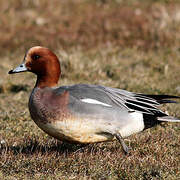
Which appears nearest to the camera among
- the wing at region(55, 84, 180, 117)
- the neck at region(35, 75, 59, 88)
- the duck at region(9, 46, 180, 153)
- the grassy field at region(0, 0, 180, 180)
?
the grassy field at region(0, 0, 180, 180)

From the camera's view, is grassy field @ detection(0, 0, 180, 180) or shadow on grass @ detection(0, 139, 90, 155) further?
shadow on grass @ detection(0, 139, 90, 155)

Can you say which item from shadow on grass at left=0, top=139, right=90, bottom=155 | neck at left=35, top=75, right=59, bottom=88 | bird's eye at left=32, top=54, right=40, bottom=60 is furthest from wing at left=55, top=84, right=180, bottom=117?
shadow on grass at left=0, top=139, right=90, bottom=155

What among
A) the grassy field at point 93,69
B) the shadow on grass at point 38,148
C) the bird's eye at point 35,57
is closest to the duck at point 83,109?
the bird's eye at point 35,57

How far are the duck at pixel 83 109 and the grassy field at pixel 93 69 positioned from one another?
208mm

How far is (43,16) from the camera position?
949 centimetres

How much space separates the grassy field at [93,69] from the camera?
3270mm

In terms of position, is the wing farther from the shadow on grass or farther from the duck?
the shadow on grass

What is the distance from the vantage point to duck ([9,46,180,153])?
11.1 ft

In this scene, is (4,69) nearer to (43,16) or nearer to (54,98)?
(43,16)

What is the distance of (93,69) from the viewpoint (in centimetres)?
684

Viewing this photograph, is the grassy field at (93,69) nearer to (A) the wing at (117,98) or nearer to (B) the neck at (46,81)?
(A) the wing at (117,98)

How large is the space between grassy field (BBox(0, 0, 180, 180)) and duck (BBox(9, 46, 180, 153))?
8.2 inches

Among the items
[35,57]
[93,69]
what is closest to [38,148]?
[35,57]

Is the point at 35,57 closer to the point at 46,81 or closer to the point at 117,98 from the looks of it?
the point at 46,81
